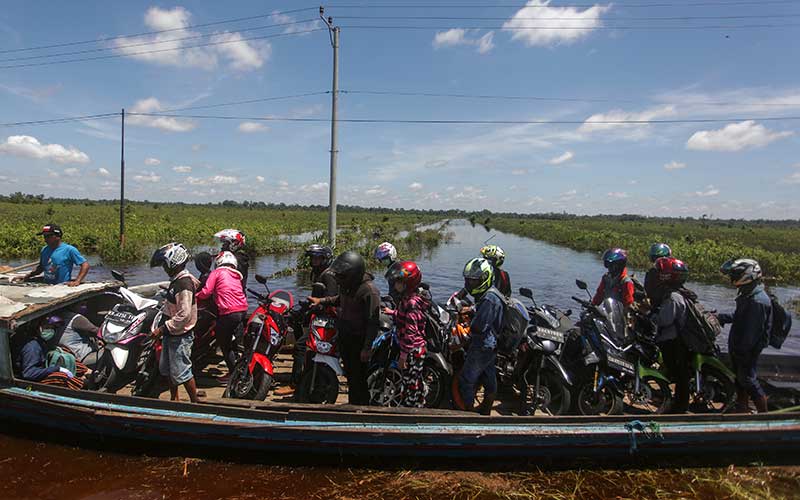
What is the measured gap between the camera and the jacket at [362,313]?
13.8ft

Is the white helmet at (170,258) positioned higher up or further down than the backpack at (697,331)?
higher up

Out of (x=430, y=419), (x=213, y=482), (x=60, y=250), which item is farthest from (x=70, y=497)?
(x=60, y=250)

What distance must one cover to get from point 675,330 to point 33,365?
6291 millimetres

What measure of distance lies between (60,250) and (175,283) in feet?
10.5

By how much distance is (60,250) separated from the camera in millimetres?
6191

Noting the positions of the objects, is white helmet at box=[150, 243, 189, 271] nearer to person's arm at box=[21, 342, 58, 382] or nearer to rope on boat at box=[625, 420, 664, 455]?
person's arm at box=[21, 342, 58, 382]

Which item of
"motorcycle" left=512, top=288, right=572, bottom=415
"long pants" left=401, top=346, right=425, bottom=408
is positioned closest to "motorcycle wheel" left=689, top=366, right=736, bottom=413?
"motorcycle" left=512, top=288, right=572, bottom=415

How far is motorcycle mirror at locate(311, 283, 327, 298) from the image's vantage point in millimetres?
4613

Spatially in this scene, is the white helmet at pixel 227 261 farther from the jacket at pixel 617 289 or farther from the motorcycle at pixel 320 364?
the jacket at pixel 617 289

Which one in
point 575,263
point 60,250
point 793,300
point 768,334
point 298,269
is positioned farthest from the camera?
point 575,263

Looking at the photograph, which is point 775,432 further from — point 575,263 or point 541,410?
point 575,263

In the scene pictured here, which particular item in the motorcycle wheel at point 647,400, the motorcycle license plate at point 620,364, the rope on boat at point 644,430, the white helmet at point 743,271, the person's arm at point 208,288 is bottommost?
the motorcycle wheel at point 647,400

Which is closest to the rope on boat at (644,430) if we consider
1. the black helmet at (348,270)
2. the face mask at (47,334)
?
the black helmet at (348,270)

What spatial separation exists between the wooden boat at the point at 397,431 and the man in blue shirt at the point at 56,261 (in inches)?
94.3
